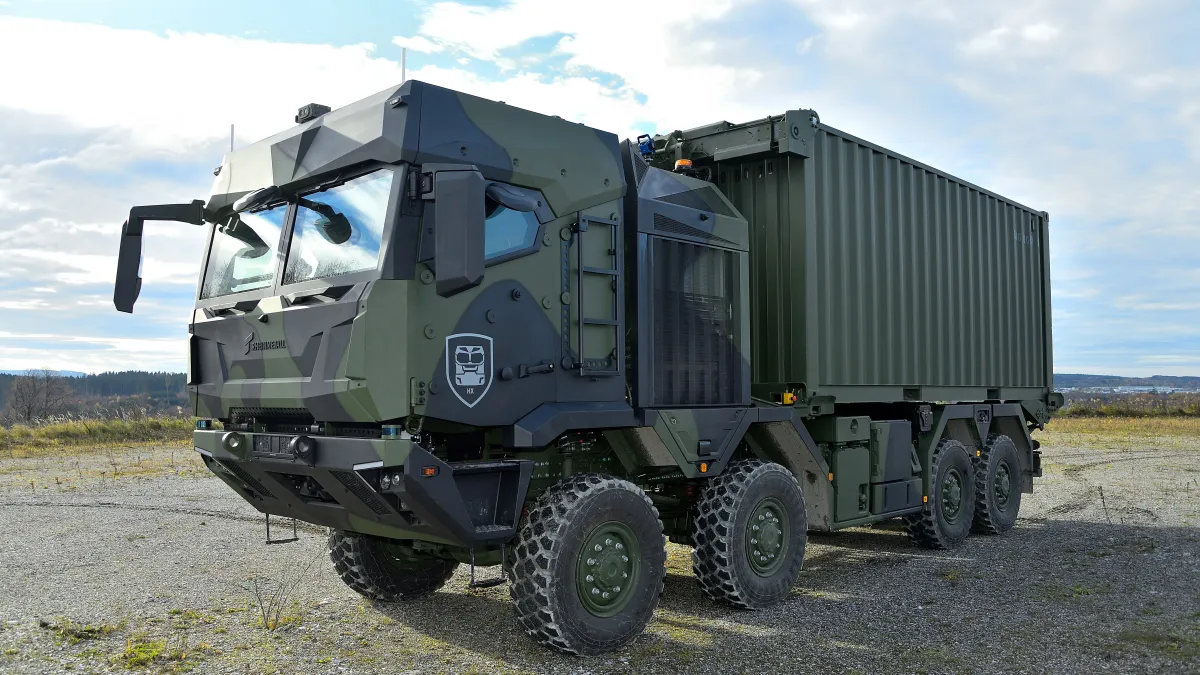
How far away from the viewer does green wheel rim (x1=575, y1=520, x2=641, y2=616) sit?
5648mm

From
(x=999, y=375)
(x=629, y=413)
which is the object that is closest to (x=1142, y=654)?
(x=629, y=413)

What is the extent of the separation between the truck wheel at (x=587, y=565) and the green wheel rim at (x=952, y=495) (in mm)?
5087

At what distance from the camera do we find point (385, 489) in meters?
5.01

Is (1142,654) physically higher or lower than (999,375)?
lower

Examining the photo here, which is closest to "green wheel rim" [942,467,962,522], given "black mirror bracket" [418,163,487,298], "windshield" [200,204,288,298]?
"black mirror bracket" [418,163,487,298]

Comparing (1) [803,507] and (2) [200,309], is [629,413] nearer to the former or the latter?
(1) [803,507]

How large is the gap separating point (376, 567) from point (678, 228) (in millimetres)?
3538

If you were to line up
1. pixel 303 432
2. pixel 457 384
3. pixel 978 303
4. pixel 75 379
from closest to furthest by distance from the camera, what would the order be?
pixel 457 384, pixel 303 432, pixel 978 303, pixel 75 379

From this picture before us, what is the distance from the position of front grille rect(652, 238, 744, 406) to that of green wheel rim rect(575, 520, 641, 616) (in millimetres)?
1053

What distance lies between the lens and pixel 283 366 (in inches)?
212

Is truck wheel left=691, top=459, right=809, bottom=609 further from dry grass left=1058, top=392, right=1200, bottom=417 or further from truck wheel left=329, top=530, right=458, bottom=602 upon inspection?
dry grass left=1058, top=392, right=1200, bottom=417

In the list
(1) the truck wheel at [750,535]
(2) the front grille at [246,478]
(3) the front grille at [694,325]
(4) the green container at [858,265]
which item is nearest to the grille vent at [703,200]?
(3) the front grille at [694,325]

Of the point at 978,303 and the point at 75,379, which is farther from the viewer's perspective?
the point at 75,379

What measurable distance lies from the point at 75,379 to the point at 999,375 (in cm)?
8463
